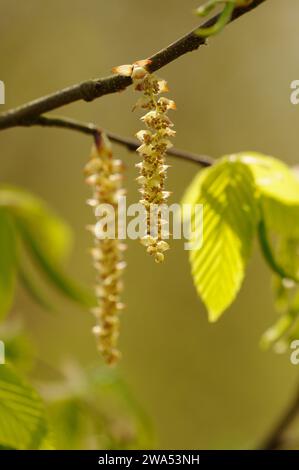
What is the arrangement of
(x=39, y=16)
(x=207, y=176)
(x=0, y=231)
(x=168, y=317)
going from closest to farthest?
(x=207, y=176)
(x=0, y=231)
(x=168, y=317)
(x=39, y=16)

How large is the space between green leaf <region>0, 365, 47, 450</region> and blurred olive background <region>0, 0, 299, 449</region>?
2523 millimetres

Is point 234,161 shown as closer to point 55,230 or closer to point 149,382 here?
point 55,230

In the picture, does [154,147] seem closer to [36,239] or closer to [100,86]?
[100,86]

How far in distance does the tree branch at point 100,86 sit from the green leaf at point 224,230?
241 mm

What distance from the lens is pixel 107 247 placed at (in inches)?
29.5

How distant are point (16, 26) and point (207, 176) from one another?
3.29 m

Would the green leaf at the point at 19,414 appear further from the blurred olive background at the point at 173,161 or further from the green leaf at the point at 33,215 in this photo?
the blurred olive background at the point at 173,161

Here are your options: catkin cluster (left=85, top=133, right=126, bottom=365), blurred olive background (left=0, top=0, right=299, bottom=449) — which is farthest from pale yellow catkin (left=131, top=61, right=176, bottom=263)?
blurred olive background (left=0, top=0, right=299, bottom=449)

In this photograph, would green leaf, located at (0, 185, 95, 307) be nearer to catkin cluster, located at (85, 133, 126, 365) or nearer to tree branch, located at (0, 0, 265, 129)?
catkin cluster, located at (85, 133, 126, 365)

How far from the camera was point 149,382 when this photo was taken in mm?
3424

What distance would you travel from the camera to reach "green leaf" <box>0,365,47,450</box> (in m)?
0.73

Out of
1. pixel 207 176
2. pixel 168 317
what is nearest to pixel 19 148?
pixel 168 317

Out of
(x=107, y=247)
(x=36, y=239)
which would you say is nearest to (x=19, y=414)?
(x=107, y=247)

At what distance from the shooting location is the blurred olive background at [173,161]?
341cm
